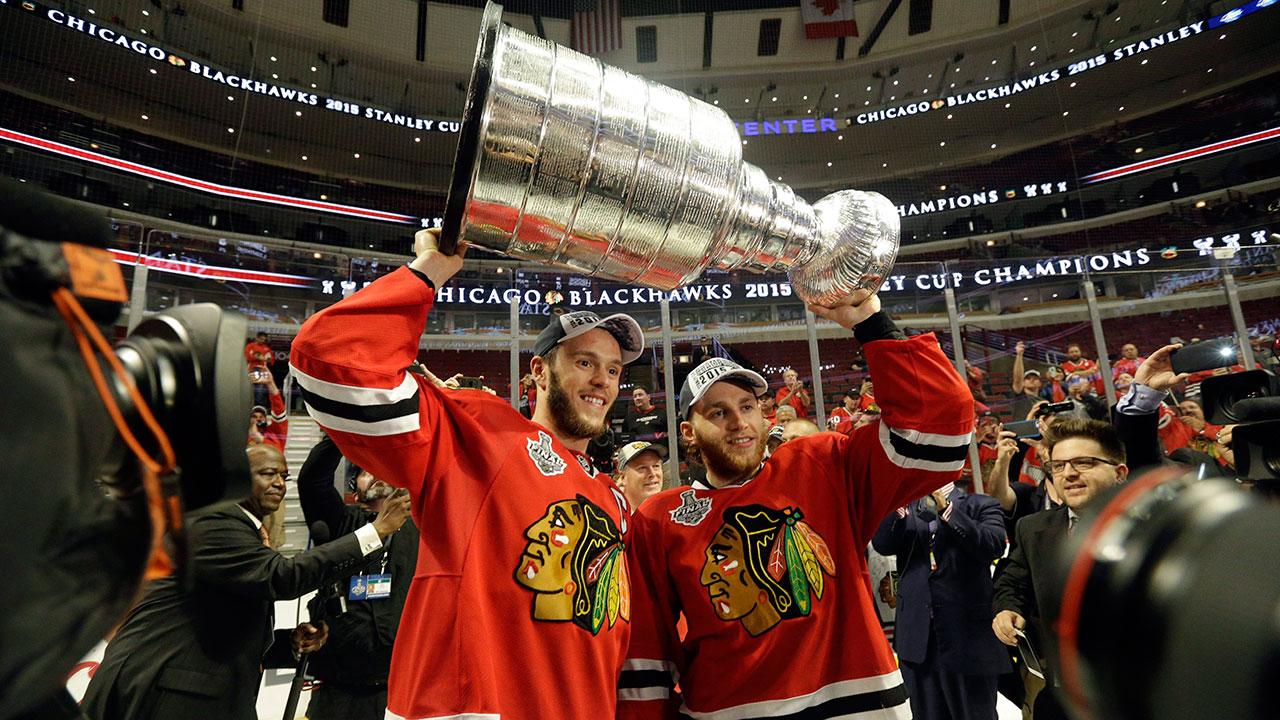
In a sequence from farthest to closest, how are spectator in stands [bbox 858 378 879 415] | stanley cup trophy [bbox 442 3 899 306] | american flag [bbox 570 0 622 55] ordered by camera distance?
american flag [bbox 570 0 622 55] → spectator in stands [bbox 858 378 879 415] → stanley cup trophy [bbox 442 3 899 306]

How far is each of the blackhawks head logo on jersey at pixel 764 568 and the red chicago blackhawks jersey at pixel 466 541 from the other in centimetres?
29

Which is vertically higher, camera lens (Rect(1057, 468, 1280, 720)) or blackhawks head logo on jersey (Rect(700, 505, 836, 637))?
camera lens (Rect(1057, 468, 1280, 720))

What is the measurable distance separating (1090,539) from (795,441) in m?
1.49

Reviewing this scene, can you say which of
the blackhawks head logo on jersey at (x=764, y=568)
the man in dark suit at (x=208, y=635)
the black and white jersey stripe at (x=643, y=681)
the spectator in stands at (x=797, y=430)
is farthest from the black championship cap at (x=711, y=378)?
the spectator in stands at (x=797, y=430)

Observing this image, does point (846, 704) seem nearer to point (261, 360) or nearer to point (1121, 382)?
point (261, 360)

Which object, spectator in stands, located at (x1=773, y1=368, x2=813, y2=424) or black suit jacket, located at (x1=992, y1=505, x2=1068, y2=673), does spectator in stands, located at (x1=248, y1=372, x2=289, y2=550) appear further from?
black suit jacket, located at (x1=992, y1=505, x2=1068, y2=673)

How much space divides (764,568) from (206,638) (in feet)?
5.37

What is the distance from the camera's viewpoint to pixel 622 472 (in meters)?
3.62

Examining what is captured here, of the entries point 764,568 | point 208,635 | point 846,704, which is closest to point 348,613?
point 208,635

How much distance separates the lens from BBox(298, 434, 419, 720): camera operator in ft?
8.44

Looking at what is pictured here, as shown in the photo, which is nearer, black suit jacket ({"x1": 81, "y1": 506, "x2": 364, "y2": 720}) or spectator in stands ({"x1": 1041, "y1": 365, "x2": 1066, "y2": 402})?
black suit jacket ({"x1": 81, "y1": 506, "x2": 364, "y2": 720})

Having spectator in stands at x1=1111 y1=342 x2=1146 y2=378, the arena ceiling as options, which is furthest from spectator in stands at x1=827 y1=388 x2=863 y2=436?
the arena ceiling

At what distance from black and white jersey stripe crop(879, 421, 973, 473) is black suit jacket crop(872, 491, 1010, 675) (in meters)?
1.59

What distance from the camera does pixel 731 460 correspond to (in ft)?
6.15
